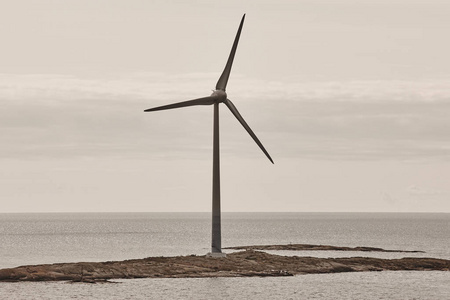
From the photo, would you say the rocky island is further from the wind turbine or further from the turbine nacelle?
the turbine nacelle

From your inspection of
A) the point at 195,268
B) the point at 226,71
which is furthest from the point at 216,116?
the point at 195,268

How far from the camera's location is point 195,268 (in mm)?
97688

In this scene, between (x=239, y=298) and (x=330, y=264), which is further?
(x=330, y=264)

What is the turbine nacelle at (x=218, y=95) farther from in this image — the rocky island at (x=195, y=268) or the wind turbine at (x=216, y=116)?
the rocky island at (x=195, y=268)

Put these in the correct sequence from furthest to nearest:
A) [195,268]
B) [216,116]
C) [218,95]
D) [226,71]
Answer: [226,71] → [216,116] → [218,95] → [195,268]

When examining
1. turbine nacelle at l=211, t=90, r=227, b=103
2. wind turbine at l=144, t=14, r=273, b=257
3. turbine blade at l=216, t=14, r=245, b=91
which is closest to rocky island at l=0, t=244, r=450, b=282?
wind turbine at l=144, t=14, r=273, b=257

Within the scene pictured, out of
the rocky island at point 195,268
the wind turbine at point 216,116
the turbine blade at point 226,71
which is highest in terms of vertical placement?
the turbine blade at point 226,71

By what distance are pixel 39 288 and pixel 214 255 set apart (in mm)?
22859

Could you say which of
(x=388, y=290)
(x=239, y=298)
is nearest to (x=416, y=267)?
(x=388, y=290)

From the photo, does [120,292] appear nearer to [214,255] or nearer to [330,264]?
[214,255]

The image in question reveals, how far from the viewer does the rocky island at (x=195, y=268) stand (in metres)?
92.8

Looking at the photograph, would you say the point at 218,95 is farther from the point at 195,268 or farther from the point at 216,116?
the point at 195,268

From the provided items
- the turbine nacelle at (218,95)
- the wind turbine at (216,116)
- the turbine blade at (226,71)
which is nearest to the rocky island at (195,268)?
the wind turbine at (216,116)

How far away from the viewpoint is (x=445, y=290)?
318 ft
